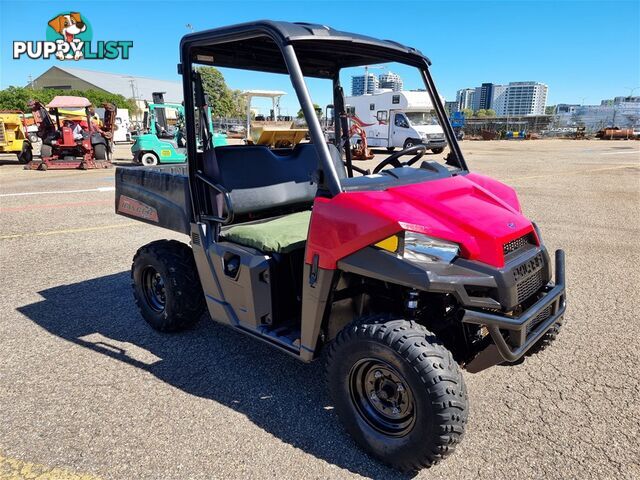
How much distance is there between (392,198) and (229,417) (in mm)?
1646

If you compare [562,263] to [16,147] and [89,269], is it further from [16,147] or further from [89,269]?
[16,147]

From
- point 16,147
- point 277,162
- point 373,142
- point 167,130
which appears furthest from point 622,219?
point 16,147

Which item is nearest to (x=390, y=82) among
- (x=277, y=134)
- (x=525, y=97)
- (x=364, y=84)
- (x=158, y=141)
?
(x=364, y=84)

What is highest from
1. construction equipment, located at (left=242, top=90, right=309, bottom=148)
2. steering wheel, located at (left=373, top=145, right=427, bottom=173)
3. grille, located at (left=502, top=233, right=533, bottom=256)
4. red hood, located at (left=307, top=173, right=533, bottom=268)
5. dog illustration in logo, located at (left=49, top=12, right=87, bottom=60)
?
dog illustration in logo, located at (left=49, top=12, right=87, bottom=60)

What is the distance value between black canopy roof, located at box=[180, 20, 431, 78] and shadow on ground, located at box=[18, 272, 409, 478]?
6.86 ft

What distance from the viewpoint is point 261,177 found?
331cm

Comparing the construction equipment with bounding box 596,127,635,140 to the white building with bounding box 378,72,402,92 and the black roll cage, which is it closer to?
the white building with bounding box 378,72,402,92

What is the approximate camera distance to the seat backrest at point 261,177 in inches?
124

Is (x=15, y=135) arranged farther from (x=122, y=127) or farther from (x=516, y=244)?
(x=516, y=244)

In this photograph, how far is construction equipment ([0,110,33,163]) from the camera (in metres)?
17.5

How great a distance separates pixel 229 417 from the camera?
2674mm

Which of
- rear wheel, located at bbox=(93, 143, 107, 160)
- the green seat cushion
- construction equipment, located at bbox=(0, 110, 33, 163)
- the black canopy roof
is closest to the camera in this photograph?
the black canopy roof

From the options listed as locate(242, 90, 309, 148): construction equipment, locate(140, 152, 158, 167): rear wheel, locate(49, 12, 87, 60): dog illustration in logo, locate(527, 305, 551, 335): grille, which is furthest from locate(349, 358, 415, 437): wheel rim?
locate(49, 12, 87, 60): dog illustration in logo

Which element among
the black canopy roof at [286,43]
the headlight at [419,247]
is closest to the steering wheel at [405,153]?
the black canopy roof at [286,43]
